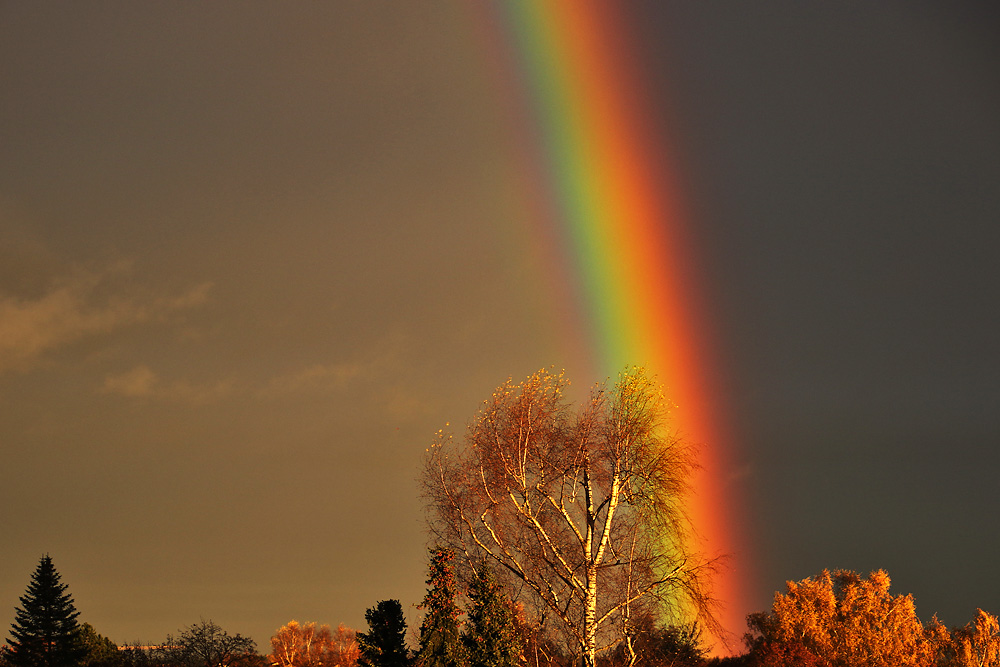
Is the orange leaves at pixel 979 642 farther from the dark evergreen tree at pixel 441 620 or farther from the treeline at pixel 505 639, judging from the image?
the dark evergreen tree at pixel 441 620

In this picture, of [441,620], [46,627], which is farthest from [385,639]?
[46,627]

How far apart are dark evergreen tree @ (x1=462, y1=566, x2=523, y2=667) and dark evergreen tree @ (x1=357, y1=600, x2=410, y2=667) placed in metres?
2.75

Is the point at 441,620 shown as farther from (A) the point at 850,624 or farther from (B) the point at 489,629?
(A) the point at 850,624

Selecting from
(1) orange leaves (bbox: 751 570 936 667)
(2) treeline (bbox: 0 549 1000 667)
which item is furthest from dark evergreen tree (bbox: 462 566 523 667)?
(1) orange leaves (bbox: 751 570 936 667)

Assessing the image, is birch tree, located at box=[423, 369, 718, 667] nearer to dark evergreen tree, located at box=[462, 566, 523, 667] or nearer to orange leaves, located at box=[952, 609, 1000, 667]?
dark evergreen tree, located at box=[462, 566, 523, 667]

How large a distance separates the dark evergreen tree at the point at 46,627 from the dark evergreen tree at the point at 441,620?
129 feet

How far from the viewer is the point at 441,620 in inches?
1214

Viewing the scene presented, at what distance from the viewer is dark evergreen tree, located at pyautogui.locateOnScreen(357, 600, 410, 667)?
32375 mm

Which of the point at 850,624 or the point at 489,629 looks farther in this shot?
the point at 850,624

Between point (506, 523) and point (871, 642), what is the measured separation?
1745 inches

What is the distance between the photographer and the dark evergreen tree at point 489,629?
1220 inches

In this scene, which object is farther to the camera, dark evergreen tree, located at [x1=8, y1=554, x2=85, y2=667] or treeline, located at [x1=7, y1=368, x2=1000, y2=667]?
dark evergreen tree, located at [x1=8, y1=554, x2=85, y2=667]

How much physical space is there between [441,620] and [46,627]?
45127 mm

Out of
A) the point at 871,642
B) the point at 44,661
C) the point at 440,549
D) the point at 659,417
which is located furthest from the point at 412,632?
the point at 871,642
